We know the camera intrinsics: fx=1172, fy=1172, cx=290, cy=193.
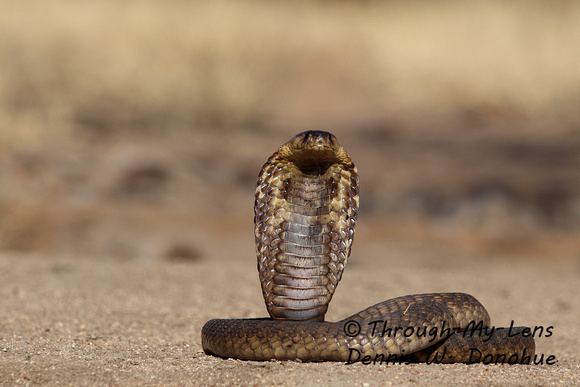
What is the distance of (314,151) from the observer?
5.76 metres

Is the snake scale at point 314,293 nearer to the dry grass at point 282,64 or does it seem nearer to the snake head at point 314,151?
the snake head at point 314,151

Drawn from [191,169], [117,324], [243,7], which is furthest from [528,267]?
[243,7]

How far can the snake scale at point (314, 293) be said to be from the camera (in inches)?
230

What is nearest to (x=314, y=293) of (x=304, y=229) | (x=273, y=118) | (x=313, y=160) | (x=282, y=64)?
(x=304, y=229)

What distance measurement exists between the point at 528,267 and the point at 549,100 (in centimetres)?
982

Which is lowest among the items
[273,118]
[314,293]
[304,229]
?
[314,293]

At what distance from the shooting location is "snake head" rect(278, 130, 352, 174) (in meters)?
5.72

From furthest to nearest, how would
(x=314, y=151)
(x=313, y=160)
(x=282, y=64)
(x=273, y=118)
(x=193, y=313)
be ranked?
(x=282, y=64)
(x=273, y=118)
(x=193, y=313)
(x=313, y=160)
(x=314, y=151)

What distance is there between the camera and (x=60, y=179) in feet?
57.0

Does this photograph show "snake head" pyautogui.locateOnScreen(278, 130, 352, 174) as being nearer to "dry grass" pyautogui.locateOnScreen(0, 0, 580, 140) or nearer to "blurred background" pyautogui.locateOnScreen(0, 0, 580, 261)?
"blurred background" pyautogui.locateOnScreen(0, 0, 580, 261)

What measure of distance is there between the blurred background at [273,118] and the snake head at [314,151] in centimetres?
803

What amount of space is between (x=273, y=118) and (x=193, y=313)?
13488mm

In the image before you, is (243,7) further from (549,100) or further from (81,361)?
(81,361)

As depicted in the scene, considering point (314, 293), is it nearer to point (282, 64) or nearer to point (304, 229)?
point (304, 229)
